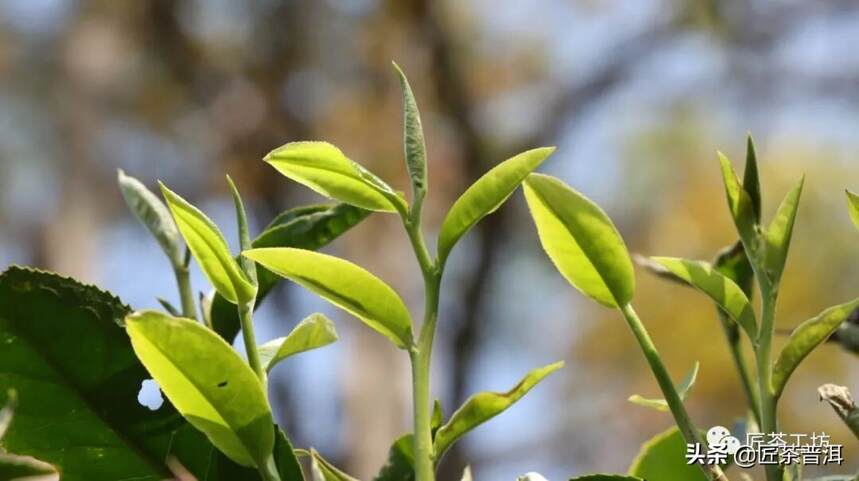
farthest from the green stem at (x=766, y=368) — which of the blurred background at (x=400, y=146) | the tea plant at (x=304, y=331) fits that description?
the blurred background at (x=400, y=146)

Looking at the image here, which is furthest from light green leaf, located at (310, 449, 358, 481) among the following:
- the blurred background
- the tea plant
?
the blurred background

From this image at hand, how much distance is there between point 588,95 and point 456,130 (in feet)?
1.84

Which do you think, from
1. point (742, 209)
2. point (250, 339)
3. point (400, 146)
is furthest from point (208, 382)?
point (400, 146)

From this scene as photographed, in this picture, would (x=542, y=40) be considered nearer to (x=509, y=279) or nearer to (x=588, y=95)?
(x=588, y=95)

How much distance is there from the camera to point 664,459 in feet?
0.91

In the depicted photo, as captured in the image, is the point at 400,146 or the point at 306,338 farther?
the point at 400,146

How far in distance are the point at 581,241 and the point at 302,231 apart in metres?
Answer: 0.07

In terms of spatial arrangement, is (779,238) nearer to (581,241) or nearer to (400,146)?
(581,241)

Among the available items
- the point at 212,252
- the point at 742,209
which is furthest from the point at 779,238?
the point at 212,252

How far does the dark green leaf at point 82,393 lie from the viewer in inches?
8.1

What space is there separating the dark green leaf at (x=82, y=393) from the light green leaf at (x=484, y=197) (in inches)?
2.5

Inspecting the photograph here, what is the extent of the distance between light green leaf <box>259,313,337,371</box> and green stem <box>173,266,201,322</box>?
42 millimetres

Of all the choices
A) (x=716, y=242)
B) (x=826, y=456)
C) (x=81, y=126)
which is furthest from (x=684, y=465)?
(x=716, y=242)

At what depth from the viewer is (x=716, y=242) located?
4.04 metres
